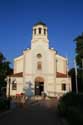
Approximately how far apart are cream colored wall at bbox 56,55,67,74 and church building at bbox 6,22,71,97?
1.52 meters

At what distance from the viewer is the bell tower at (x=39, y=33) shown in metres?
73.2

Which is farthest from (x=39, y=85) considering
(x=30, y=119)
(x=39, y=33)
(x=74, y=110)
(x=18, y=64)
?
(x=74, y=110)

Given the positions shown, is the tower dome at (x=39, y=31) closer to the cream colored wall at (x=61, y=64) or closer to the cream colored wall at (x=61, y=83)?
the cream colored wall at (x=61, y=64)

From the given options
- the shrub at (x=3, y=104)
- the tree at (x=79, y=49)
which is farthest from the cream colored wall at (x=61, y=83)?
the shrub at (x=3, y=104)

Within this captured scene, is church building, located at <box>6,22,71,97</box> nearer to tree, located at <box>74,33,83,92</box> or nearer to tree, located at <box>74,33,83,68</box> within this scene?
tree, located at <box>74,33,83,92</box>

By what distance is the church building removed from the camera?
70562 mm

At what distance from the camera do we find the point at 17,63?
76.5 m

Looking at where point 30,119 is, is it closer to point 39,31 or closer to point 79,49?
point 79,49

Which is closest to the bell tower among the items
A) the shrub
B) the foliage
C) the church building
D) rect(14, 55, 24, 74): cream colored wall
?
the church building

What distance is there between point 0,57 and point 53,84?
20831 mm

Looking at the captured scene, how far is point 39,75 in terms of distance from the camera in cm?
7100

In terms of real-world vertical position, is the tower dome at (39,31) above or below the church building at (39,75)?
above

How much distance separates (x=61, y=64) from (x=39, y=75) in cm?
741

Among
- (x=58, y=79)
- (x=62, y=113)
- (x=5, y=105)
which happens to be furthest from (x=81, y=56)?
(x=62, y=113)
